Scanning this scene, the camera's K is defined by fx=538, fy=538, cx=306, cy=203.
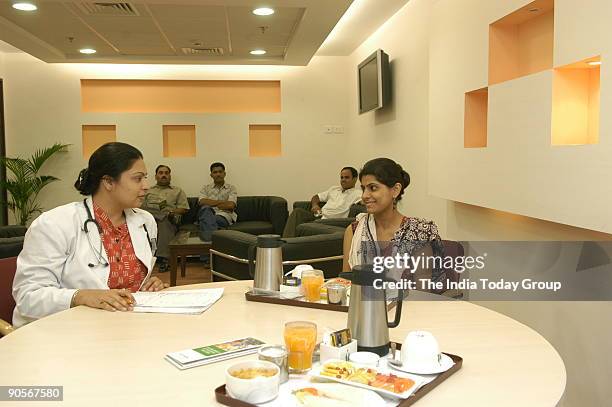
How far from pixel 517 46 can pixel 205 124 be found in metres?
5.55

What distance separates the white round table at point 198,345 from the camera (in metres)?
1.28

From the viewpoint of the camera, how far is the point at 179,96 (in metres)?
8.32

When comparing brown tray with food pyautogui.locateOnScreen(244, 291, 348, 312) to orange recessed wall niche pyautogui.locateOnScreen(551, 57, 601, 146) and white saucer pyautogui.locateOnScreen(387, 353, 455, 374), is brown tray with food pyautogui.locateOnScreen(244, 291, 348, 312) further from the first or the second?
orange recessed wall niche pyautogui.locateOnScreen(551, 57, 601, 146)

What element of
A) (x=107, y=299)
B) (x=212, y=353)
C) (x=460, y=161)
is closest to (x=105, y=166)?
(x=107, y=299)

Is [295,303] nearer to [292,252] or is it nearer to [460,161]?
[292,252]

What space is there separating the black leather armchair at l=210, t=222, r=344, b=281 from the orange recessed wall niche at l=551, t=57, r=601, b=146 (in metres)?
1.69

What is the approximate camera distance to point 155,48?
6.79 m

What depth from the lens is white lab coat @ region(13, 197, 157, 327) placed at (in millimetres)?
2078

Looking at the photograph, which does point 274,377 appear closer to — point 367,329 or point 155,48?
point 367,329

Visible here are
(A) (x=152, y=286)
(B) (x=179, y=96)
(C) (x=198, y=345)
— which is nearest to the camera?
(C) (x=198, y=345)

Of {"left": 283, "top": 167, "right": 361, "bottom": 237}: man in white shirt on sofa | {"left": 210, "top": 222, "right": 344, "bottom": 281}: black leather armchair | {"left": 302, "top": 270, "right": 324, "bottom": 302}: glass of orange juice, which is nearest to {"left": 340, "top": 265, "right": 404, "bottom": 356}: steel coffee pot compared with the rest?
{"left": 302, "top": 270, "right": 324, "bottom": 302}: glass of orange juice

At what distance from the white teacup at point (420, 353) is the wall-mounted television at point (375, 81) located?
4886 mm

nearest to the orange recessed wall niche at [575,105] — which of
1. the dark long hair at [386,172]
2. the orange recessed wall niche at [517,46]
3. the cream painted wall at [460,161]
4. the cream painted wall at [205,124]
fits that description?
the cream painted wall at [460,161]

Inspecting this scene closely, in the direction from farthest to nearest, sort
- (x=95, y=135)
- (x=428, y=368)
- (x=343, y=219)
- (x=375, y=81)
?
(x=95, y=135) → (x=375, y=81) → (x=343, y=219) → (x=428, y=368)
